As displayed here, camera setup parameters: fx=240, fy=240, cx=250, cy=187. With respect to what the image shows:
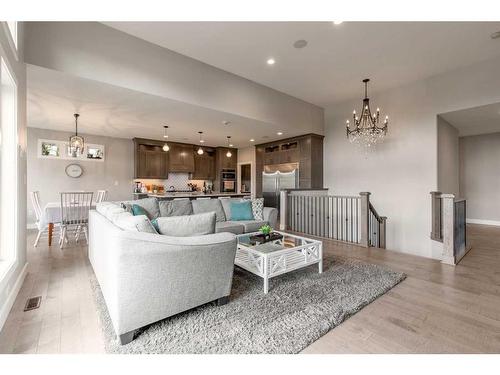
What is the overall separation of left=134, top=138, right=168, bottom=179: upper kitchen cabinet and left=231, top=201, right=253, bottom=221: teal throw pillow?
3479 mm

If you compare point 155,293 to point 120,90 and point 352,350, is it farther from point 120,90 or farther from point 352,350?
point 120,90

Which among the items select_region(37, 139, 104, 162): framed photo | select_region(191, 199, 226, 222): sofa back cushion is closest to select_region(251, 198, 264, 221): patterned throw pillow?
select_region(191, 199, 226, 222): sofa back cushion

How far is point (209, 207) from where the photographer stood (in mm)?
4555

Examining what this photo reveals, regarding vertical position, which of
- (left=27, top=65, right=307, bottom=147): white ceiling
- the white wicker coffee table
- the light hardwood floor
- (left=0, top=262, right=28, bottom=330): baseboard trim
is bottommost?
the light hardwood floor

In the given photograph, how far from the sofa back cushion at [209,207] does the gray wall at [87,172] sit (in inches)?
140

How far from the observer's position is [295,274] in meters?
2.91

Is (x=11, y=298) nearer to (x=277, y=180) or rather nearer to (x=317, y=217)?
(x=317, y=217)

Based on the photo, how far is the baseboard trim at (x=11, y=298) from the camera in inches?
76.1

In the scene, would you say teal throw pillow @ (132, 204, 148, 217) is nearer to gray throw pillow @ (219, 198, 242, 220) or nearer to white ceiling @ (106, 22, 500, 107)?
gray throw pillow @ (219, 198, 242, 220)

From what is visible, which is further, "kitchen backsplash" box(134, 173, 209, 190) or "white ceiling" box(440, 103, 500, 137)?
"kitchen backsplash" box(134, 173, 209, 190)

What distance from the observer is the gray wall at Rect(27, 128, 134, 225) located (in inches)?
226
